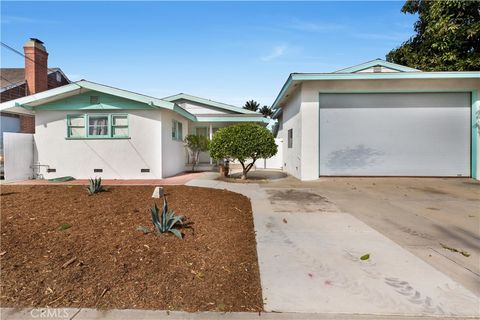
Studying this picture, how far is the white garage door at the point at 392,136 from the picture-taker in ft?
34.1

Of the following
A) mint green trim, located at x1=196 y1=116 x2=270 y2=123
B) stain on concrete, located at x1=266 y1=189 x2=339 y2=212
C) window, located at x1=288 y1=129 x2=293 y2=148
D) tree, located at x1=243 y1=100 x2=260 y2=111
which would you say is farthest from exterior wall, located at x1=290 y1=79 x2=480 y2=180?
tree, located at x1=243 y1=100 x2=260 y2=111

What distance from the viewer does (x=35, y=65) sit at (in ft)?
53.9

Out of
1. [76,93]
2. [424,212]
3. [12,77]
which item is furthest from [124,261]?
[12,77]

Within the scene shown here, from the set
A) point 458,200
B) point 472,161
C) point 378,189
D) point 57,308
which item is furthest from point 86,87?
point 472,161

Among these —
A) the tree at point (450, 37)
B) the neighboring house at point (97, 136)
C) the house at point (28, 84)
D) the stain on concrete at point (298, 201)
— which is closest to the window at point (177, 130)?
the neighboring house at point (97, 136)

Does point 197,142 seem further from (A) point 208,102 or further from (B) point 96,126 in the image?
(B) point 96,126

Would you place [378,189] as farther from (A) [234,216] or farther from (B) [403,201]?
(A) [234,216]

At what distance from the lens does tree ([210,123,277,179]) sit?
10336 millimetres

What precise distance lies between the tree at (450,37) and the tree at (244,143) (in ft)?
38.3

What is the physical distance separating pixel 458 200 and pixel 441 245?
402 cm

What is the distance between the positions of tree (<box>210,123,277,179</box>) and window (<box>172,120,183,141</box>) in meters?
3.05

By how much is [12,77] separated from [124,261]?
23.3 meters

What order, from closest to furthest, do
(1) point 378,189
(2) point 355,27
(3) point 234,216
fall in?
(3) point 234,216
(1) point 378,189
(2) point 355,27

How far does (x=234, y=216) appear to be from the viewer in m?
5.36
